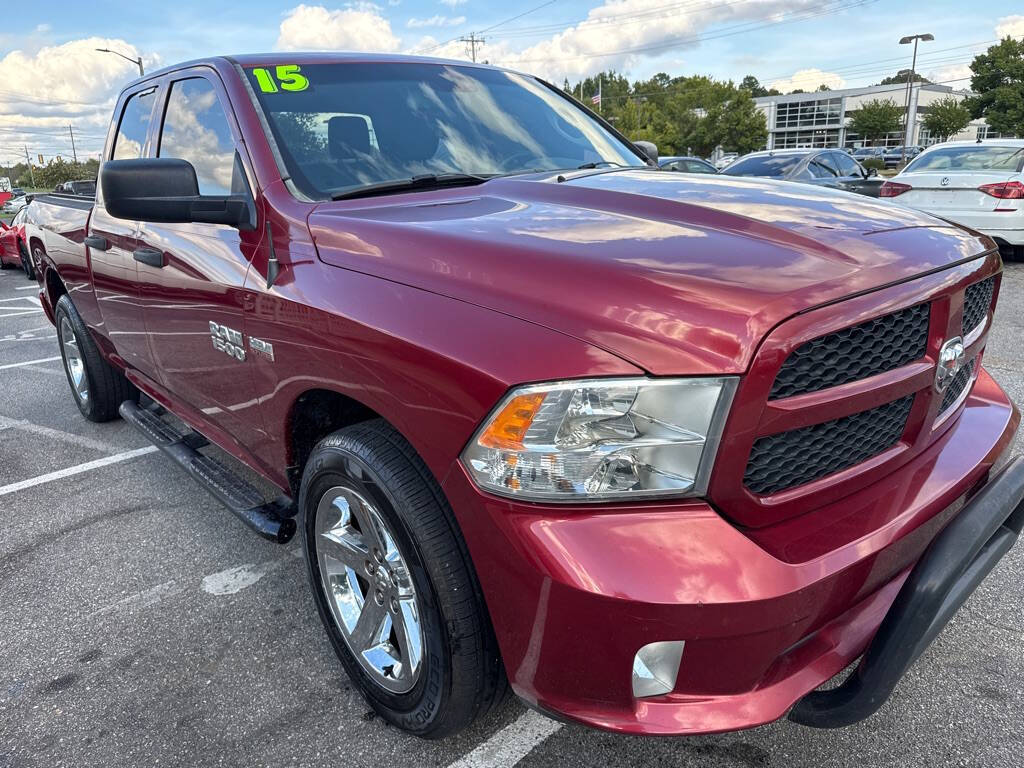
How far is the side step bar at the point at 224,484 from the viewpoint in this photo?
8.37ft

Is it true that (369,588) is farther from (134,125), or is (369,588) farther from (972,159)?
(972,159)

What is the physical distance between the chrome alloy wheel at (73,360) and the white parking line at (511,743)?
3.89m

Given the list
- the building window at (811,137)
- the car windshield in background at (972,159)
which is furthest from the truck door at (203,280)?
the building window at (811,137)

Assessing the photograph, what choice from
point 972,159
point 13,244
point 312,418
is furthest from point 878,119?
point 312,418

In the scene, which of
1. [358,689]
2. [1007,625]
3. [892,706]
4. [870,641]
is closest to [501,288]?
[870,641]

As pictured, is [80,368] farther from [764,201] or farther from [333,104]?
[764,201]

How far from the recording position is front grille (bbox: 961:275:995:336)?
1970 mm

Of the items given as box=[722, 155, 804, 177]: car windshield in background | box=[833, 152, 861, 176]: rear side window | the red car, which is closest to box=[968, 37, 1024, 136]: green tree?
box=[833, 152, 861, 176]: rear side window

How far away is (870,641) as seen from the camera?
64.0 inches

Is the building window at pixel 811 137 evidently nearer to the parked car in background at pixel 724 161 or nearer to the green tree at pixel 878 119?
the green tree at pixel 878 119

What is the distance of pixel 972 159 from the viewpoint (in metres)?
9.49

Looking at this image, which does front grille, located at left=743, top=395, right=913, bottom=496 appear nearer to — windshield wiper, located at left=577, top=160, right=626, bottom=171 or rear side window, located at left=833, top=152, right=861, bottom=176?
windshield wiper, located at left=577, top=160, right=626, bottom=171

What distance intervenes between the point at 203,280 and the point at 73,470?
2291 mm

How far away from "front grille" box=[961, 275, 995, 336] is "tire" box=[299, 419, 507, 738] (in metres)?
1.42
